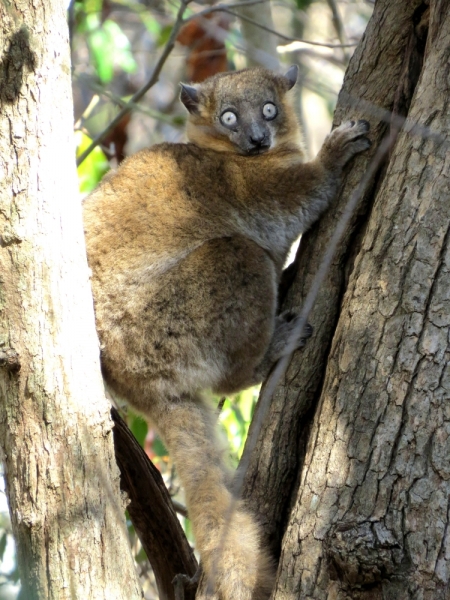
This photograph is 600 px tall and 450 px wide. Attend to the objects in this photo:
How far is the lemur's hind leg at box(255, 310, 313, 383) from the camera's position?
3.93 meters

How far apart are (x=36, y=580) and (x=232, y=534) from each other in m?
0.82

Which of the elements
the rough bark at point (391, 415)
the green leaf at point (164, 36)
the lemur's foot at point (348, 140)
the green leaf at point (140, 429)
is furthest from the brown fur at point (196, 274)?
the green leaf at point (164, 36)

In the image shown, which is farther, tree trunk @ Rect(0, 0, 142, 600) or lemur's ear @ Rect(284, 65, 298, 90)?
lemur's ear @ Rect(284, 65, 298, 90)

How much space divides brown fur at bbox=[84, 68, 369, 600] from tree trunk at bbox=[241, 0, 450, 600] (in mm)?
469

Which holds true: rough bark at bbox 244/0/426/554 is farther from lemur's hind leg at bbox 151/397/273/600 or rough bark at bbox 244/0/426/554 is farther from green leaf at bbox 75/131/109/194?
green leaf at bbox 75/131/109/194

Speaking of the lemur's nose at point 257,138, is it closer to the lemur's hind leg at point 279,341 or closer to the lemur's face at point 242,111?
the lemur's face at point 242,111

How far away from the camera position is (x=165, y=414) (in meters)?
3.89

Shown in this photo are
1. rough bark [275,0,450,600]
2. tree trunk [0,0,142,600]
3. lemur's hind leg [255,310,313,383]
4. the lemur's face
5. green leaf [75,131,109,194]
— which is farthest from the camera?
green leaf [75,131,109,194]

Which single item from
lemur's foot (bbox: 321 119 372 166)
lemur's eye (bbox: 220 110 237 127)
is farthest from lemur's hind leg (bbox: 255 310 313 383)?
lemur's eye (bbox: 220 110 237 127)

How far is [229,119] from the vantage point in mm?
5125

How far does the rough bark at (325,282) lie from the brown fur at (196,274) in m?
0.16

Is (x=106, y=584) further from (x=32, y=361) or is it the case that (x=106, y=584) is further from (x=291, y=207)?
(x=291, y=207)

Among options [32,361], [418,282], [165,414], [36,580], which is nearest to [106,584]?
[36,580]

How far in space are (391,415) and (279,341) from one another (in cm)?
137
